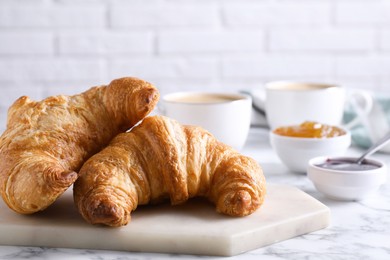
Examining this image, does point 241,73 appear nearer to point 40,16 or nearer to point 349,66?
point 349,66

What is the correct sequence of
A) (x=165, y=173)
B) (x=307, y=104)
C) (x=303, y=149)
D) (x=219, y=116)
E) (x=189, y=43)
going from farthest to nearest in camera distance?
(x=189, y=43)
(x=307, y=104)
(x=219, y=116)
(x=303, y=149)
(x=165, y=173)

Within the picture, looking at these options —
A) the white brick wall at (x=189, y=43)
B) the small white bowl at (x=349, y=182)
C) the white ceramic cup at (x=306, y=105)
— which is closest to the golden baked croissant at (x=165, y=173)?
the small white bowl at (x=349, y=182)

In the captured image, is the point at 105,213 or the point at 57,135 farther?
the point at 57,135

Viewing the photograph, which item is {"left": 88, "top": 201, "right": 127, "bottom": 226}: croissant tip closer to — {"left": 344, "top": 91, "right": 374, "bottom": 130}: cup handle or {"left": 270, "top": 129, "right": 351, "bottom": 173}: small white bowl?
{"left": 270, "top": 129, "right": 351, "bottom": 173}: small white bowl

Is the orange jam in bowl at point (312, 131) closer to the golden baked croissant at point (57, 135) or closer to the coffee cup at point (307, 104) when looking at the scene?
the coffee cup at point (307, 104)

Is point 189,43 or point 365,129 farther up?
point 189,43

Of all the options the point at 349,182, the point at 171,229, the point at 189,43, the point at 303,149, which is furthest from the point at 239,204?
the point at 189,43

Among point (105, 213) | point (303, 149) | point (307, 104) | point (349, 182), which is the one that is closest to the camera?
point (105, 213)

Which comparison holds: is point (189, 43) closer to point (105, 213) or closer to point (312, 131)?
point (312, 131)
